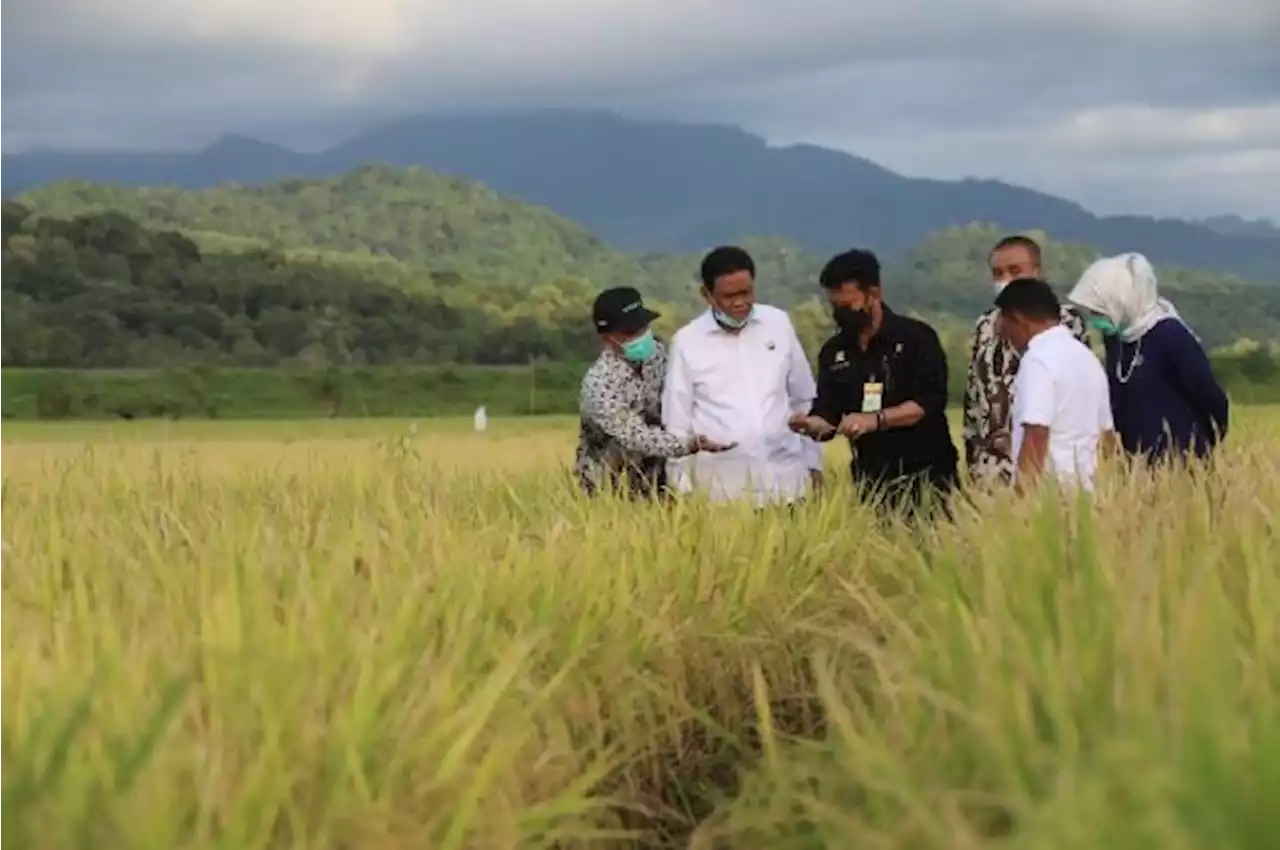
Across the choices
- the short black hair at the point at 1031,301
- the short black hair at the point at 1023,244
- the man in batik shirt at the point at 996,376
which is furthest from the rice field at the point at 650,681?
the short black hair at the point at 1023,244

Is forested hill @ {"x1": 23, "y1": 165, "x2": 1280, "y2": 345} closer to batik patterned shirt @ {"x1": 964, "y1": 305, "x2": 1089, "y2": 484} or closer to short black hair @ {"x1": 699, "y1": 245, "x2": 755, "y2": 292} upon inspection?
batik patterned shirt @ {"x1": 964, "y1": 305, "x2": 1089, "y2": 484}

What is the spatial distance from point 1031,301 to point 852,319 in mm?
760

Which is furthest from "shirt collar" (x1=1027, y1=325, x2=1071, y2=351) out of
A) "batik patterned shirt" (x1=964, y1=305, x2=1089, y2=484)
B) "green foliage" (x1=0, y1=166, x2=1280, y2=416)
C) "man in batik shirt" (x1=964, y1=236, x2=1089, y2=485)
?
"green foliage" (x1=0, y1=166, x2=1280, y2=416)

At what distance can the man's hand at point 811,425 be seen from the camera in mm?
6059

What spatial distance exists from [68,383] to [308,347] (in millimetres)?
34209

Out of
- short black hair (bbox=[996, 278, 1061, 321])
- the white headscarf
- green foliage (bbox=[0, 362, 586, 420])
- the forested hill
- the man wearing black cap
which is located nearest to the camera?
short black hair (bbox=[996, 278, 1061, 321])

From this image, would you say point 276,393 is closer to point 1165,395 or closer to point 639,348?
point 639,348

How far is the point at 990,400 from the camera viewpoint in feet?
20.7

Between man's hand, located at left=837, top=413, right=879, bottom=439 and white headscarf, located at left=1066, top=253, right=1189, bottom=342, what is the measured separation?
792mm

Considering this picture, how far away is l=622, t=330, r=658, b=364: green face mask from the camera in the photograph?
6.34 meters

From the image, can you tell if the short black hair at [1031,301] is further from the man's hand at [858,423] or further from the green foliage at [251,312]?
the green foliage at [251,312]

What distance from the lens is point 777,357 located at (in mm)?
6172

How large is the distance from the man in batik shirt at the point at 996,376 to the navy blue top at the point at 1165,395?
233mm

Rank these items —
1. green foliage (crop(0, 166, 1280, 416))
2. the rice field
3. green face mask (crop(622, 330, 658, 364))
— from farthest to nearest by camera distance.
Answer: green foliage (crop(0, 166, 1280, 416)), green face mask (crop(622, 330, 658, 364)), the rice field
